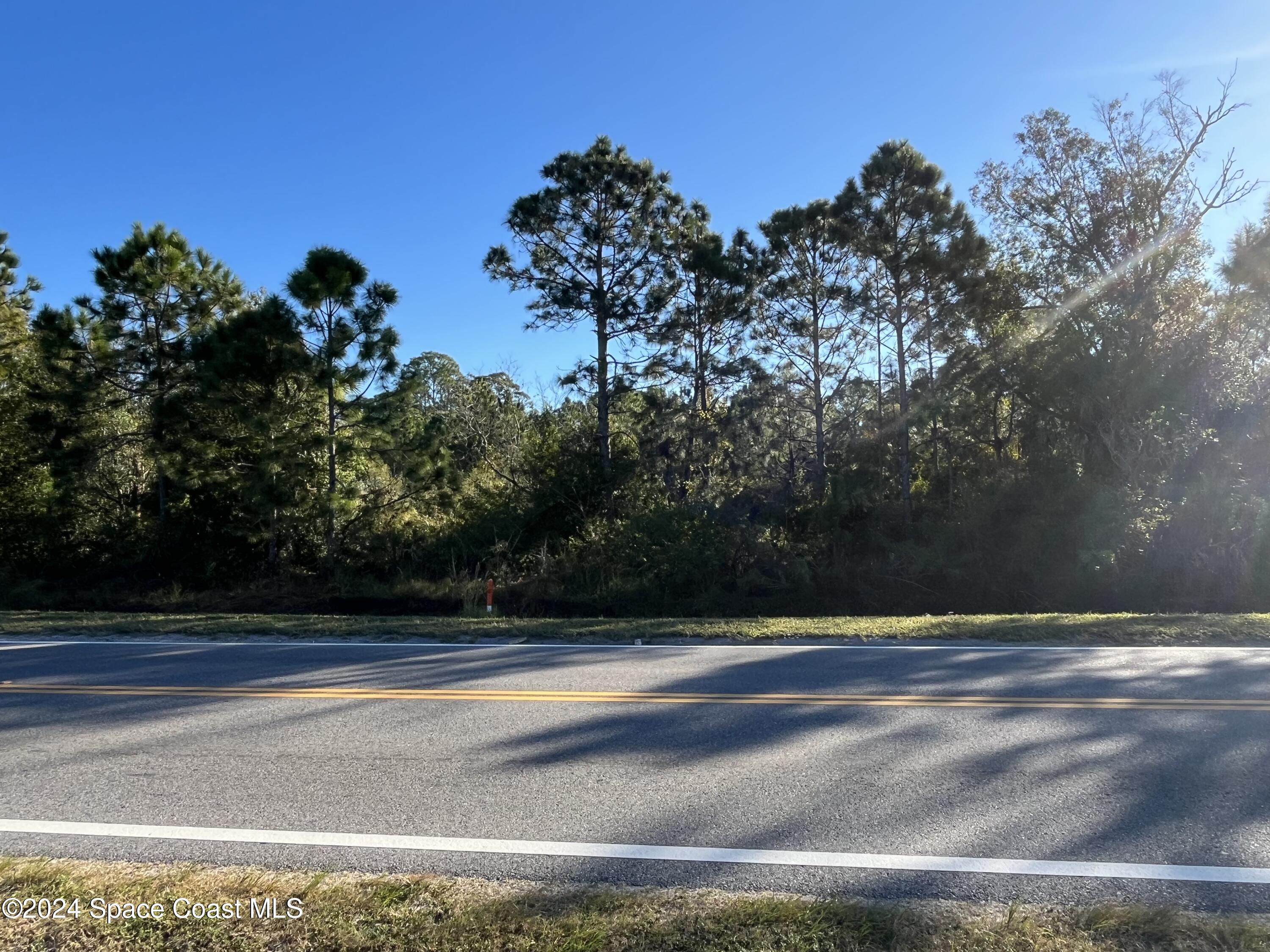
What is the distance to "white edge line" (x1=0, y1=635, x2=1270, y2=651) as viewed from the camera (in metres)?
9.27

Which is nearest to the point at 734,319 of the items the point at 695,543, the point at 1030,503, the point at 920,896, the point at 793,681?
the point at 695,543

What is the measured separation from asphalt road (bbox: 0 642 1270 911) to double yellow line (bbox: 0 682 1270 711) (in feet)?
0.28

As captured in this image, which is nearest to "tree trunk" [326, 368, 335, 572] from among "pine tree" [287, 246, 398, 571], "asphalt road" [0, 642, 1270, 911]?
"pine tree" [287, 246, 398, 571]

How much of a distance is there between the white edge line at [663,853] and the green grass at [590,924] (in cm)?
34

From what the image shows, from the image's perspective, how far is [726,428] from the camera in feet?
77.8

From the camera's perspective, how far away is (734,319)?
23516mm

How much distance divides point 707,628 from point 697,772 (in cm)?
614

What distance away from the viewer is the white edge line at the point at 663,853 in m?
3.77

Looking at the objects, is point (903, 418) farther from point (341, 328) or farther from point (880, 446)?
point (341, 328)

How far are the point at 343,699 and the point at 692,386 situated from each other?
58.7 ft

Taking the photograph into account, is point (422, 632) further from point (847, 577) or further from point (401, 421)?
point (847, 577)

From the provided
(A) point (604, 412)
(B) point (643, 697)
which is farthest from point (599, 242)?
(B) point (643, 697)

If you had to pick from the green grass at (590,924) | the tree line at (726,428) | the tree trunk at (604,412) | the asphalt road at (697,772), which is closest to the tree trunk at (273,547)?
the tree line at (726,428)

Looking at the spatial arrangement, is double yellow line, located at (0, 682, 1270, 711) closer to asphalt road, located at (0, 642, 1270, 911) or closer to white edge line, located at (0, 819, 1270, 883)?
asphalt road, located at (0, 642, 1270, 911)
